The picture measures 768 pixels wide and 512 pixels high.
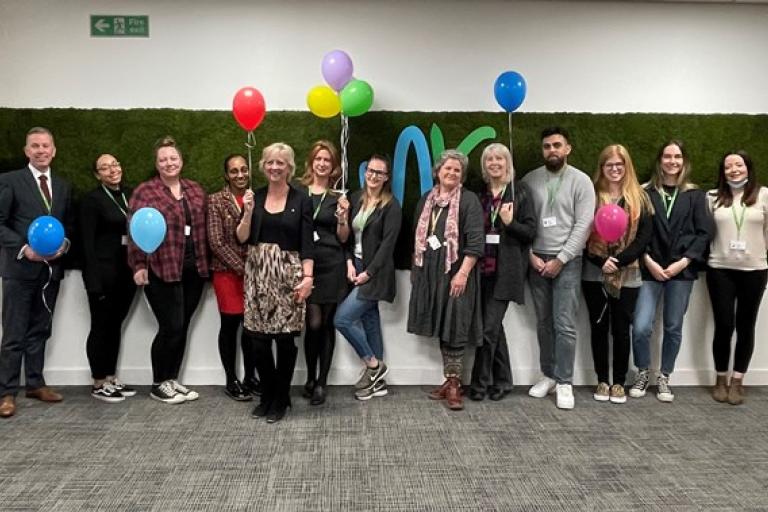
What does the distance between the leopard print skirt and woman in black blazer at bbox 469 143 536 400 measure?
49.4 inches

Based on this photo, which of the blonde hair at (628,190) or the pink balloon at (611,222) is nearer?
the pink balloon at (611,222)

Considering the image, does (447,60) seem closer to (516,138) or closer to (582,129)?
(516,138)

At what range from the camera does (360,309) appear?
13.5 ft

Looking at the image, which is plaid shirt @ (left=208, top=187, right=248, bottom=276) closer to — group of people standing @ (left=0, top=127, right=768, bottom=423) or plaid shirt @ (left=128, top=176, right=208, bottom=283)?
group of people standing @ (left=0, top=127, right=768, bottom=423)

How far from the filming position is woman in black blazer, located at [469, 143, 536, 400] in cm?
403

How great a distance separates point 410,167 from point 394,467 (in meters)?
2.09

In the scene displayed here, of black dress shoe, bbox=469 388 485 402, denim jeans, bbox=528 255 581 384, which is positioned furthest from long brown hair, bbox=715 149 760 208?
black dress shoe, bbox=469 388 485 402

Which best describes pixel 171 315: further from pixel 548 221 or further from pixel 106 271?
pixel 548 221

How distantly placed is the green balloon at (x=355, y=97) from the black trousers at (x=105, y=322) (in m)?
1.77

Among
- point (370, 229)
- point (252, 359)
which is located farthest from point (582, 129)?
point (252, 359)

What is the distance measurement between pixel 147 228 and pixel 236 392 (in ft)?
3.98

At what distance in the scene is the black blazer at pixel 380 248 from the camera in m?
4.00

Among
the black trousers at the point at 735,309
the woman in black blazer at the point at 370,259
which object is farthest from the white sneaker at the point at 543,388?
the black trousers at the point at 735,309

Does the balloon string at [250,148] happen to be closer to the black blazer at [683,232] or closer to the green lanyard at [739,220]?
the black blazer at [683,232]
